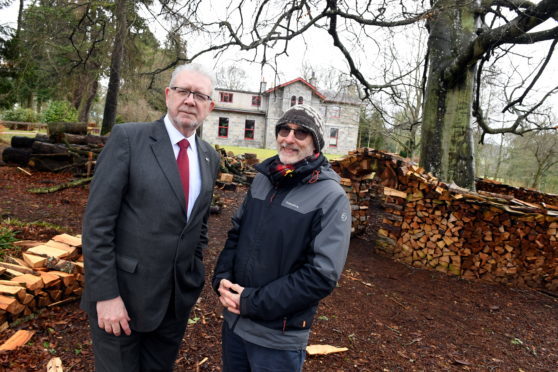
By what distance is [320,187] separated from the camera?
5.87 feet

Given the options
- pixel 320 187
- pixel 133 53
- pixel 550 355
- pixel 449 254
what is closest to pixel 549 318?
pixel 550 355

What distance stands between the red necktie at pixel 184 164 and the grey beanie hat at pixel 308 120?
21.6 inches

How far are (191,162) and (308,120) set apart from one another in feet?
2.37

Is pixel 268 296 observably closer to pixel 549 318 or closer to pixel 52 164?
pixel 549 318

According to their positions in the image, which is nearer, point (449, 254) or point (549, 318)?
point (549, 318)

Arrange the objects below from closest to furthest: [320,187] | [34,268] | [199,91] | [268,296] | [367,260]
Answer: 1. [268,296]
2. [320,187]
3. [199,91]
4. [34,268]
5. [367,260]

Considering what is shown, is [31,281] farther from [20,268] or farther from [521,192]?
[521,192]

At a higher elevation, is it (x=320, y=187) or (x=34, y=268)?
(x=320, y=187)

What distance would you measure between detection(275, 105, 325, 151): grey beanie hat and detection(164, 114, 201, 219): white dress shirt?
1.73 ft

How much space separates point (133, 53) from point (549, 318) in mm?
14001

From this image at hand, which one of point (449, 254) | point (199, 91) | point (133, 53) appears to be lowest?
point (449, 254)

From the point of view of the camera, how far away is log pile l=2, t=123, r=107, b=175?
966 centimetres

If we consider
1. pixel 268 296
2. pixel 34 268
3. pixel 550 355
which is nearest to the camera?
pixel 268 296

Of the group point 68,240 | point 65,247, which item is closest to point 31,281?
point 65,247
